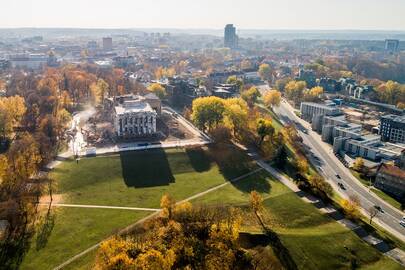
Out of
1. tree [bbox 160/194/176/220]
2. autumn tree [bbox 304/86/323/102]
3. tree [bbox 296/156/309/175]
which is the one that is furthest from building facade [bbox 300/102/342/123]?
tree [bbox 160/194/176/220]

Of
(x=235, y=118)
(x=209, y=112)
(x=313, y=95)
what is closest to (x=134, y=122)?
(x=209, y=112)

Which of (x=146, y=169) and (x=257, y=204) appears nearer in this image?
(x=257, y=204)

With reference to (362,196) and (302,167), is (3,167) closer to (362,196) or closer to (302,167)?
(302,167)

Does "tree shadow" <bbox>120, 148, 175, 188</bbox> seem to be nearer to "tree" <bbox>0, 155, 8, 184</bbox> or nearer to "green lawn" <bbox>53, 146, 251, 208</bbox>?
"green lawn" <bbox>53, 146, 251, 208</bbox>

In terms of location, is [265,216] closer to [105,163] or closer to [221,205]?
[221,205]

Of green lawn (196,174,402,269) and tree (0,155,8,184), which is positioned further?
tree (0,155,8,184)

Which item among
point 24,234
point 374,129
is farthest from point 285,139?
point 24,234
